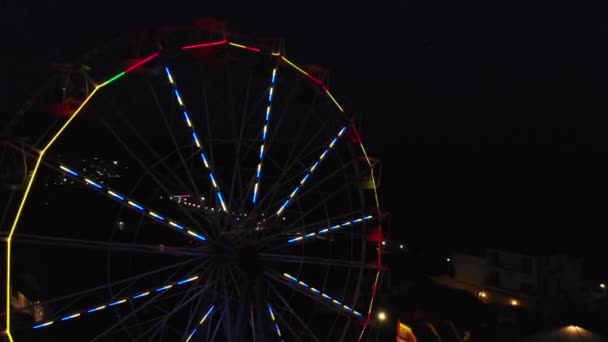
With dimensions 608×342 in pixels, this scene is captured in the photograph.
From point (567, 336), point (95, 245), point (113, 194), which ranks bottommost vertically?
point (95, 245)

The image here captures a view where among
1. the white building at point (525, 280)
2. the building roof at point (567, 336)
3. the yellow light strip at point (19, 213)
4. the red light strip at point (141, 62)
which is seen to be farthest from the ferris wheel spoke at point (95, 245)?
the white building at point (525, 280)

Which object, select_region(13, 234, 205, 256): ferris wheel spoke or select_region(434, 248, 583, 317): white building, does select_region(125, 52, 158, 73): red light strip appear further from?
select_region(434, 248, 583, 317): white building

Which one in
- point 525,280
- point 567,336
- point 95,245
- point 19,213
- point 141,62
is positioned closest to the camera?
point 19,213

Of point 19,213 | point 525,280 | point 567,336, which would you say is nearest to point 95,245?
point 19,213

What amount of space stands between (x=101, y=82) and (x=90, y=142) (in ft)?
41.4

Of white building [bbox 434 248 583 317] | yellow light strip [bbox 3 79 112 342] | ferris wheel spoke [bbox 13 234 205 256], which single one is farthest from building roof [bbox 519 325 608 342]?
yellow light strip [bbox 3 79 112 342]

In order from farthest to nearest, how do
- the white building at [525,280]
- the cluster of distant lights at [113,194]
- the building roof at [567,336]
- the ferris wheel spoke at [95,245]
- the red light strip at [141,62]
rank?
1. the white building at [525,280]
2. the building roof at [567,336]
3. the red light strip at [141,62]
4. the cluster of distant lights at [113,194]
5. the ferris wheel spoke at [95,245]

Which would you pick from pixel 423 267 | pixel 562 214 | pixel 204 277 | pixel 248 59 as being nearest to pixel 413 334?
pixel 204 277

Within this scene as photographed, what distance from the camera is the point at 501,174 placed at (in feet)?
105

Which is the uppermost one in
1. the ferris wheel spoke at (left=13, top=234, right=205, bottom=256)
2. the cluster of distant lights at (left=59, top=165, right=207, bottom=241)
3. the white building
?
the white building

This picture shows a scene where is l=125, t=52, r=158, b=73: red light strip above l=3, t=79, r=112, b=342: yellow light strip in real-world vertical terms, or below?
above

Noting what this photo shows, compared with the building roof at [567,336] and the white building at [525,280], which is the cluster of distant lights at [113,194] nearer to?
the building roof at [567,336]

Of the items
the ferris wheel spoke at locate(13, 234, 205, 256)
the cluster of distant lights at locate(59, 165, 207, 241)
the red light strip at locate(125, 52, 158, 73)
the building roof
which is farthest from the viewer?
the building roof

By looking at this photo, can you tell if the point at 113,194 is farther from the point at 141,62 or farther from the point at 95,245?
the point at 141,62
